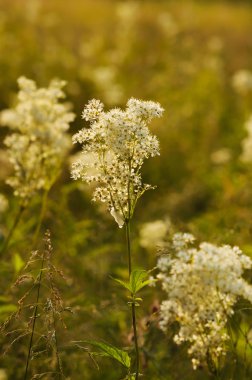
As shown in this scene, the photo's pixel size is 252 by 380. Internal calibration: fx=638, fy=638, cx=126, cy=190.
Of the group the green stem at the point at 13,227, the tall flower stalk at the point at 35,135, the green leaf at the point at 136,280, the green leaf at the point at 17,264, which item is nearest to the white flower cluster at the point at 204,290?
the green leaf at the point at 136,280

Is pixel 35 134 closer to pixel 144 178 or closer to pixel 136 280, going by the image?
pixel 136 280

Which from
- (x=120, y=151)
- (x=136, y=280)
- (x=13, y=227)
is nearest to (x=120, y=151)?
(x=120, y=151)

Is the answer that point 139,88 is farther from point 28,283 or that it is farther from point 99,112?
point 99,112

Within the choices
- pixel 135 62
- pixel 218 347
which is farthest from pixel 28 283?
pixel 135 62

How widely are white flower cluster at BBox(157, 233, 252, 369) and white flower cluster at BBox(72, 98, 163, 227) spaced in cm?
32

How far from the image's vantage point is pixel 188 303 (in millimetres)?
2482

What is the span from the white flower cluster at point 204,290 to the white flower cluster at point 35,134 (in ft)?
4.05

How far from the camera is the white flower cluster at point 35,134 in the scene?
355cm

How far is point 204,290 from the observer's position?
96.4 inches

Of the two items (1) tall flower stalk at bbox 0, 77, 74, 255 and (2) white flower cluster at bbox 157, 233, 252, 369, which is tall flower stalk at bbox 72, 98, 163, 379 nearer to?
(2) white flower cluster at bbox 157, 233, 252, 369

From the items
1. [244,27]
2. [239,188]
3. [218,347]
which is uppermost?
[244,27]

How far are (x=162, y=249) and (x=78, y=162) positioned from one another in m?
0.54

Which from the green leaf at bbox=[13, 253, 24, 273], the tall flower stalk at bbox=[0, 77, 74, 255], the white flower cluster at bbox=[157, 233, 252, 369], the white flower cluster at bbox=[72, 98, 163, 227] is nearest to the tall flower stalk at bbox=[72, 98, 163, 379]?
the white flower cluster at bbox=[72, 98, 163, 227]

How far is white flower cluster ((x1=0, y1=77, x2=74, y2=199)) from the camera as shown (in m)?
3.55
